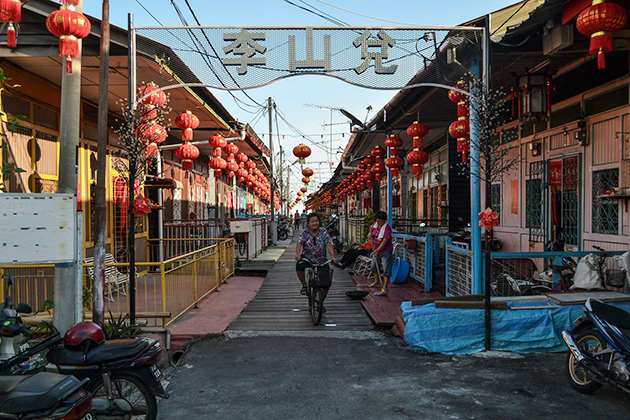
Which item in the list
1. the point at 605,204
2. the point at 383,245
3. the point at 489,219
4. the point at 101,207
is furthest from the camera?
the point at 383,245

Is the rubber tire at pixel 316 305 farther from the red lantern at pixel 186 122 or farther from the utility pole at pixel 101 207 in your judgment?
the red lantern at pixel 186 122

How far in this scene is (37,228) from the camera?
14.6ft

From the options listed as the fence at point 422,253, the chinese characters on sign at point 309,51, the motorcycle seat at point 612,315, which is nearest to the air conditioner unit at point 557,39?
the chinese characters on sign at point 309,51

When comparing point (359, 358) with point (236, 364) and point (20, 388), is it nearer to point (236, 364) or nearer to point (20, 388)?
point (236, 364)

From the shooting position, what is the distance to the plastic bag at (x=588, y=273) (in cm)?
628

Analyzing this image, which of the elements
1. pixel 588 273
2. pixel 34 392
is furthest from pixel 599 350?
pixel 34 392

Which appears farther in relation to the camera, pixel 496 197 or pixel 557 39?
pixel 496 197

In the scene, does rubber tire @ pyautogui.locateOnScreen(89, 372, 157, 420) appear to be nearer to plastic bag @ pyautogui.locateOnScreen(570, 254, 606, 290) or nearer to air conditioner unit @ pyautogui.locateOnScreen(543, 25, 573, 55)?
plastic bag @ pyautogui.locateOnScreen(570, 254, 606, 290)

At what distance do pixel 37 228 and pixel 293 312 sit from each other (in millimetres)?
4568

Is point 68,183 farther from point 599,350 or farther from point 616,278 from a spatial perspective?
point 616,278

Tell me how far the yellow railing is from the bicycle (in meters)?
2.03

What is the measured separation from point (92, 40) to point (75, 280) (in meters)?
4.12

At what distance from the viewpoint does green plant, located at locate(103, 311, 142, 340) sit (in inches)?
206

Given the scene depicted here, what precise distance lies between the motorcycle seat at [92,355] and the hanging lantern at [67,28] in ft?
10.2
